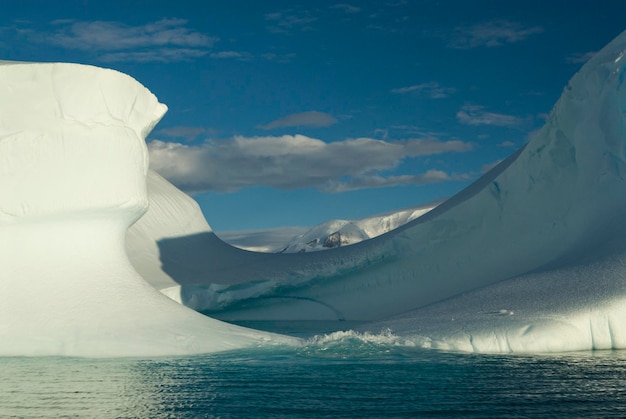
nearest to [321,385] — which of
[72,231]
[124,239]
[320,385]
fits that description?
[320,385]

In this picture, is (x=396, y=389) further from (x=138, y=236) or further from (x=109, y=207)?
(x=138, y=236)

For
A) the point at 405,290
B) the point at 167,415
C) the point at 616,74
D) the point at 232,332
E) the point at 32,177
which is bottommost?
the point at 167,415

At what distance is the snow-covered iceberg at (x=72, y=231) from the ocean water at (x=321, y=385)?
1.76 feet

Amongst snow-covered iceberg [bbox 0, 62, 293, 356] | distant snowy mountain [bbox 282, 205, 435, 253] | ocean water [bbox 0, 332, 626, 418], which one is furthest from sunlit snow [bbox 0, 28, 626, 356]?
distant snowy mountain [bbox 282, 205, 435, 253]

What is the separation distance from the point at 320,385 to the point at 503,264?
998cm

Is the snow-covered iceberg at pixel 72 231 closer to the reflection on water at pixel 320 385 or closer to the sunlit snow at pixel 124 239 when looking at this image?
the sunlit snow at pixel 124 239

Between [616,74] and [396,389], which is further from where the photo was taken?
[616,74]

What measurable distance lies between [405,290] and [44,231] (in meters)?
9.42

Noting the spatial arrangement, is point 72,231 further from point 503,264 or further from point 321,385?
point 503,264

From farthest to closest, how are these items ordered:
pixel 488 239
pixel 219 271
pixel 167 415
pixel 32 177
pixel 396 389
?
pixel 219 271, pixel 488 239, pixel 32 177, pixel 396 389, pixel 167 415

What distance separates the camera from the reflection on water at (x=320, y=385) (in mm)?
5434

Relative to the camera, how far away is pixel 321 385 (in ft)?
21.0

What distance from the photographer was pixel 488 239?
16250 millimetres

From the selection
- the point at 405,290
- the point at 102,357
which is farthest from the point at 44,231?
the point at 405,290
